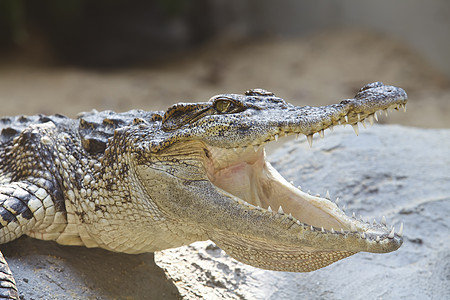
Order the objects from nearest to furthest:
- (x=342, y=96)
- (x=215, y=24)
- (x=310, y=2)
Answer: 1. (x=342, y=96)
2. (x=310, y=2)
3. (x=215, y=24)

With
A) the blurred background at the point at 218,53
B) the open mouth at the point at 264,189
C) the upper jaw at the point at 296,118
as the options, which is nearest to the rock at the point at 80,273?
the open mouth at the point at 264,189

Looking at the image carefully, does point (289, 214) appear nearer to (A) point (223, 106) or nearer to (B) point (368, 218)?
(A) point (223, 106)

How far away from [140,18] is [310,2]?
4.74 m

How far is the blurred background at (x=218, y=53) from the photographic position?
30.0 ft

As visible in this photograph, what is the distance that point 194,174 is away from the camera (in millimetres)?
2807

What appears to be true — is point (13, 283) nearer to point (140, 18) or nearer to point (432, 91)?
point (432, 91)

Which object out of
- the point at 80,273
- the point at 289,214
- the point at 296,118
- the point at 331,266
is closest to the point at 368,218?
the point at 331,266

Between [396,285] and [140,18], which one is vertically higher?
[140,18]

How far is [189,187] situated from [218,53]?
955cm

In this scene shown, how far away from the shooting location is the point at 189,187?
278cm

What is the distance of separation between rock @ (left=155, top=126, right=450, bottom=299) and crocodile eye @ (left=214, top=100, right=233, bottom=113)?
117 centimetres

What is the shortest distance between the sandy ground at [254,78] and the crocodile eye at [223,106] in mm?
5862

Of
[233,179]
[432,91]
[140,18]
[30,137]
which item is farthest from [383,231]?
[140,18]

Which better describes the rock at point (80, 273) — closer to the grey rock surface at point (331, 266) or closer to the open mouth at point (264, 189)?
the grey rock surface at point (331, 266)
